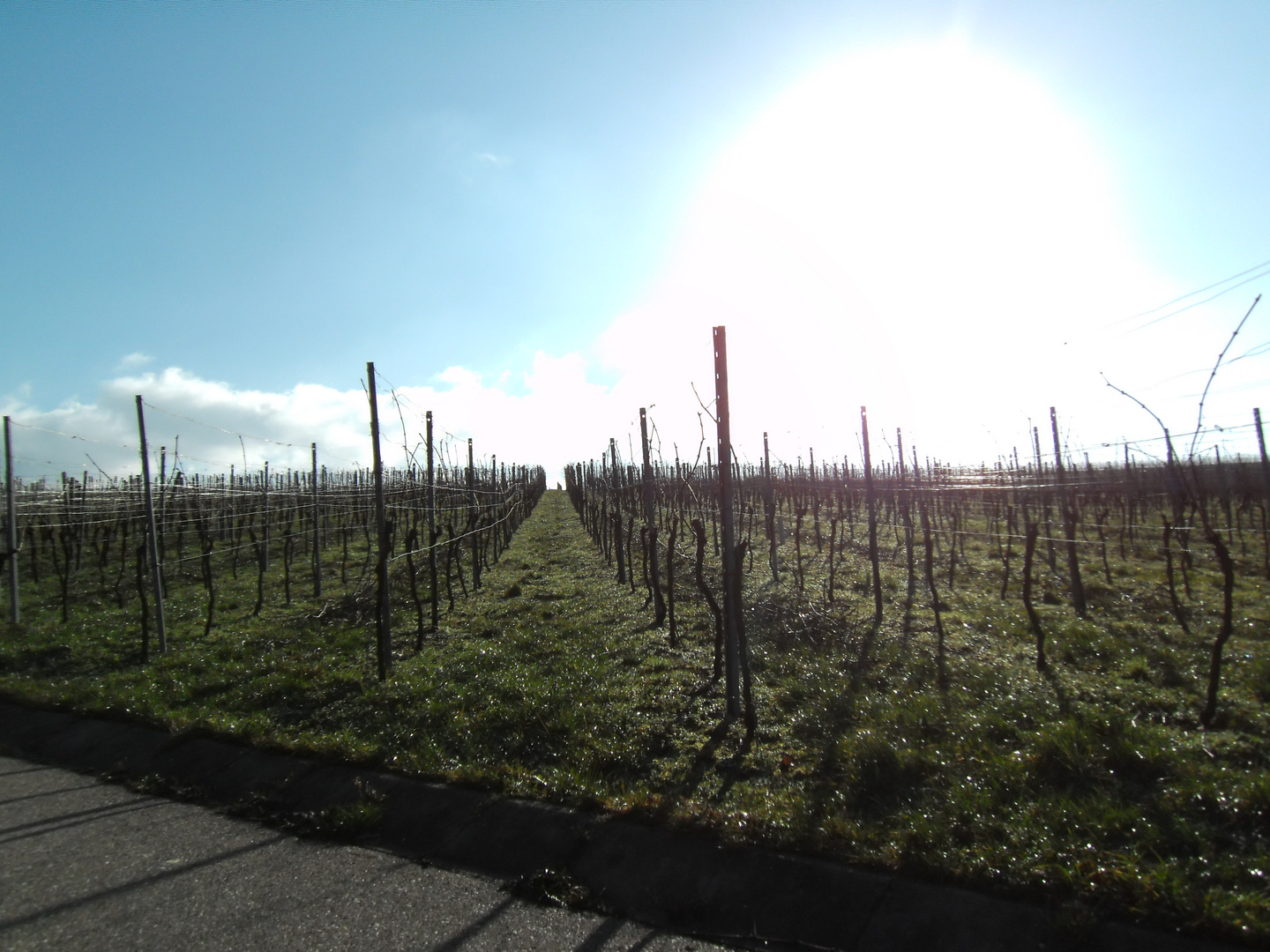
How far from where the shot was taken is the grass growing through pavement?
3.05 m

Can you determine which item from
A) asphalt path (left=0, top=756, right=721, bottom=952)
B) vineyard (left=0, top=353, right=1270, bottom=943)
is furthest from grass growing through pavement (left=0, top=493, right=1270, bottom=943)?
asphalt path (left=0, top=756, right=721, bottom=952)

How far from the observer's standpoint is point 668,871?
3.25 m

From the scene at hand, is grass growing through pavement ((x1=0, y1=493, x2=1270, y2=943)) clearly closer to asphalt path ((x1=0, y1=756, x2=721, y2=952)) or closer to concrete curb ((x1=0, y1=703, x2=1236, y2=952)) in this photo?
concrete curb ((x1=0, y1=703, x2=1236, y2=952))

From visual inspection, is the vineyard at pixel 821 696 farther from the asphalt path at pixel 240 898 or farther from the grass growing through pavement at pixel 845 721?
the asphalt path at pixel 240 898

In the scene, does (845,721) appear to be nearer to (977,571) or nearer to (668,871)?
(668,871)

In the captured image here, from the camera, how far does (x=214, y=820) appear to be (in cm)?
406

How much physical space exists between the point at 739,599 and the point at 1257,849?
9.77 feet

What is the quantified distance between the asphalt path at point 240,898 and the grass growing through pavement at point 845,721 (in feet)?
2.66

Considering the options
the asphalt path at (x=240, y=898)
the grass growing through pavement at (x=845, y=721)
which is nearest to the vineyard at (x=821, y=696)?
the grass growing through pavement at (x=845, y=721)

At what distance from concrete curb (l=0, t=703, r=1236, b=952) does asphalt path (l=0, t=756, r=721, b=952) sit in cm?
20

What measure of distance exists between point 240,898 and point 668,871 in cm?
206

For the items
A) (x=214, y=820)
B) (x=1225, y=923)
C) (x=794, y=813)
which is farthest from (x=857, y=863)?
(x=214, y=820)

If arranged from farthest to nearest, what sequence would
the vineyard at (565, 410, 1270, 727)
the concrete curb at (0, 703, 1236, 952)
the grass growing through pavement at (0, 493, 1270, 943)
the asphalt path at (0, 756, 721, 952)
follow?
the vineyard at (565, 410, 1270, 727) < the grass growing through pavement at (0, 493, 1270, 943) < the asphalt path at (0, 756, 721, 952) < the concrete curb at (0, 703, 1236, 952)

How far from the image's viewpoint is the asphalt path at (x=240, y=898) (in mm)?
2865
